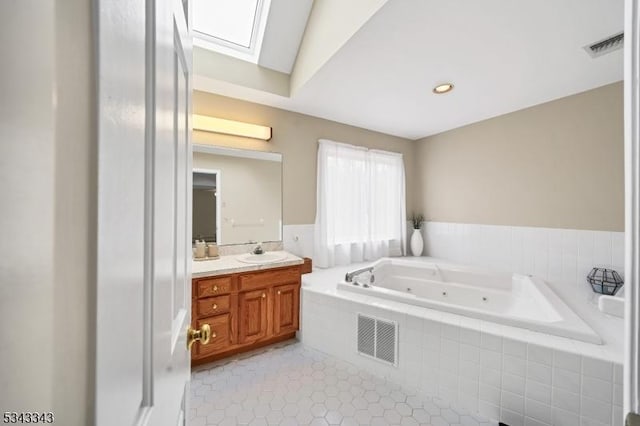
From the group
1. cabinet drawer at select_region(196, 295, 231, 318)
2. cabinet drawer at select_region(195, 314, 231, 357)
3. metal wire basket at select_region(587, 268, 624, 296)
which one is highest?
metal wire basket at select_region(587, 268, 624, 296)

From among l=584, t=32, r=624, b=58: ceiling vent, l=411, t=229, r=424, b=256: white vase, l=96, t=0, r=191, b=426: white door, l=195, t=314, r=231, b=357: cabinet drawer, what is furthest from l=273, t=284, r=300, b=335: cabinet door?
l=584, t=32, r=624, b=58: ceiling vent

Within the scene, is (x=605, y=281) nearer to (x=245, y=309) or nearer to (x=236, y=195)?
(x=245, y=309)

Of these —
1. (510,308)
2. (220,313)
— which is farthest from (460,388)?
(220,313)

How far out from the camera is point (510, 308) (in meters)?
2.50

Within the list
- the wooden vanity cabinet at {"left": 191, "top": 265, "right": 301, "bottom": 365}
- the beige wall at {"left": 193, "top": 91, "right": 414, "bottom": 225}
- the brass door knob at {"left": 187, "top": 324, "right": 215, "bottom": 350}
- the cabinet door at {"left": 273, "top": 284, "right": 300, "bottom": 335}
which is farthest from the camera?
the beige wall at {"left": 193, "top": 91, "right": 414, "bottom": 225}

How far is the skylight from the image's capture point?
2.18m

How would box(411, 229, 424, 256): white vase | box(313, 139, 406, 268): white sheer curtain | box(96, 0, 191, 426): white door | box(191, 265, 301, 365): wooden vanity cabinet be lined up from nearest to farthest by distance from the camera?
1. box(96, 0, 191, 426): white door
2. box(191, 265, 301, 365): wooden vanity cabinet
3. box(313, 139, 406, 268): white sheer curtain
4. box(411, 229, 424, 256): white vase

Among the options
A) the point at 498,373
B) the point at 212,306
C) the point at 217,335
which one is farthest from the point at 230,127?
the point at 498,373

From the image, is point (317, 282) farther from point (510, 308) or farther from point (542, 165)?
point (542, 165)

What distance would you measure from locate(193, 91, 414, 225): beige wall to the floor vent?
1.42 m

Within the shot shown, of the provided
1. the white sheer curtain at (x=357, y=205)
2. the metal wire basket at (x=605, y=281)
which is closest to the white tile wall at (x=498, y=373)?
the white sheer curtain at (x=357, y=205)

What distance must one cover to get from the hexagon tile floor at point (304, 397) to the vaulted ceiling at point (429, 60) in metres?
2.46

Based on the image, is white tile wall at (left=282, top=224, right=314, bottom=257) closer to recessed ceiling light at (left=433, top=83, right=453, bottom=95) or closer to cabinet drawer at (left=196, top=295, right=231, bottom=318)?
cabinet drawer at (left=196, top=295, right=231, bottom=318)

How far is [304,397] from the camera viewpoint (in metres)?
1.75
